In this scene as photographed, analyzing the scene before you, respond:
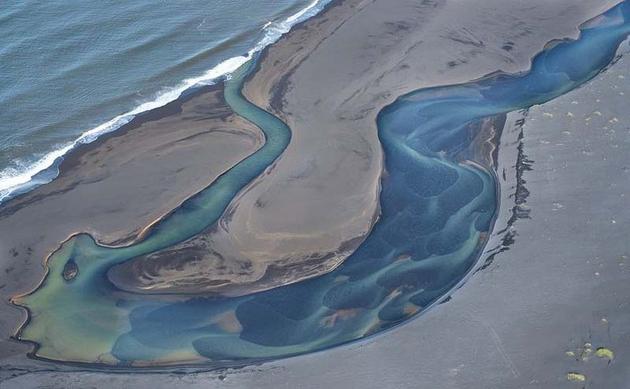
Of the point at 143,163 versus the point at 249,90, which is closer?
the point at 143,163

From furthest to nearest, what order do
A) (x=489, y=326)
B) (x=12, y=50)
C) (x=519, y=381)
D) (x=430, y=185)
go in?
(x=12, y=50) < (x=430, y=185) < (x=489, y=326) < (x=519, y=381)

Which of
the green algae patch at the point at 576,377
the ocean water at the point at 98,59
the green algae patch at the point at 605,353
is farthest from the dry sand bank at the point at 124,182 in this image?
the green algae patch at the point at 605,353

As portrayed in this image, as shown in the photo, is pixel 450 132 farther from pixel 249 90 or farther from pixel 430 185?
pixel 249 90

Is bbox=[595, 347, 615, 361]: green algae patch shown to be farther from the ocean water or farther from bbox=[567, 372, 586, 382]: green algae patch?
the ocean water

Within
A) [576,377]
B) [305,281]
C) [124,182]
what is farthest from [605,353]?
[124,182]

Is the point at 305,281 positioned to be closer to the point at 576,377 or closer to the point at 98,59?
the point at 576,377

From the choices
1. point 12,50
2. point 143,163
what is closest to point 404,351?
point 143,163
